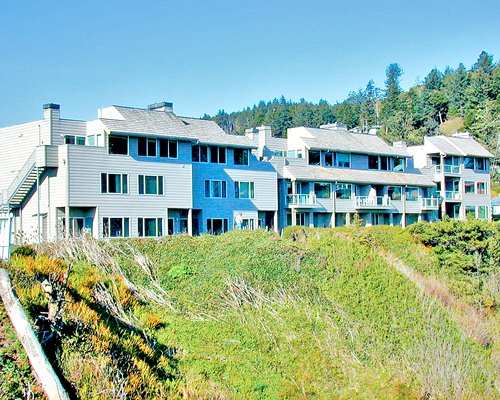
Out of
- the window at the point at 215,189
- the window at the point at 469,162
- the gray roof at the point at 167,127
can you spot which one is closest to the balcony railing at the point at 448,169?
the window at the point at 469,162

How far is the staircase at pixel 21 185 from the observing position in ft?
117

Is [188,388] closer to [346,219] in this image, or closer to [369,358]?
[369,358]

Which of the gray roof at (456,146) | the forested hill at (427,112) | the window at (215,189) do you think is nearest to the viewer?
the window at (215,189)

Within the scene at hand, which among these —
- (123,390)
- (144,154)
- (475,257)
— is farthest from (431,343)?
(144,154)

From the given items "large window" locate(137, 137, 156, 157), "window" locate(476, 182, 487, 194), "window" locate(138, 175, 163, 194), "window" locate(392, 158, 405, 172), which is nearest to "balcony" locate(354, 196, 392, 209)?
"window" locate(392, 158, 405, 172)

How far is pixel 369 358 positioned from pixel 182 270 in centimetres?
685

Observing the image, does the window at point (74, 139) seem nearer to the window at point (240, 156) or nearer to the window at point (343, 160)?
the window at point (240, 156)

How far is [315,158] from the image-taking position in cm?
4962

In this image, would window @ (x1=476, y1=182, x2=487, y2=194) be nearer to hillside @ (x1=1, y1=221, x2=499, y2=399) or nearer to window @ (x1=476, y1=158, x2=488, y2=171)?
window @ (x1=476, y1=158, x2=488, y2=171)

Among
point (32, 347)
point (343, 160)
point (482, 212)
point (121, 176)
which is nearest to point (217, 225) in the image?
point (121, 176)

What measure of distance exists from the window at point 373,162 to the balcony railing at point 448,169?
8290mm

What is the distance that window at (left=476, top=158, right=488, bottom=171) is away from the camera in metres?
63.1

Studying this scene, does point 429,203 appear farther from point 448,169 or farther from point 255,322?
point 255,322

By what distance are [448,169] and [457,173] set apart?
1331 mm
